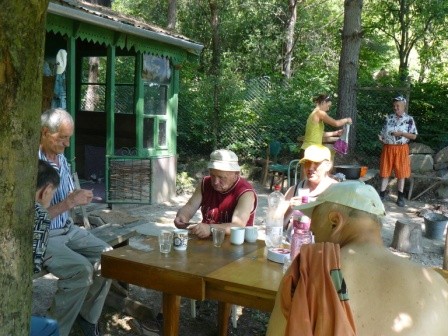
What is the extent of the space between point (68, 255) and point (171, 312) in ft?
2.79

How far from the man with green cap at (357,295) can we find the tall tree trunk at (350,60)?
876 cm

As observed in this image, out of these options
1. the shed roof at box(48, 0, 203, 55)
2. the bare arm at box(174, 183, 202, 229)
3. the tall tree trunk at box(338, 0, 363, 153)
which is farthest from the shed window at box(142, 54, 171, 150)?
the bare arm at box(174, 183, 202, 229)

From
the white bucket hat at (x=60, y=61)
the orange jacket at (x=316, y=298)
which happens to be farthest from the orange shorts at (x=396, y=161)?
the orange jacket at (x=316, y=298)

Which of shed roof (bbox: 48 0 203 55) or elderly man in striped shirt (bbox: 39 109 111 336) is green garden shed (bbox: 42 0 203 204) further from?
elderly man in striped shirt (bbox: 39 109 111 336)

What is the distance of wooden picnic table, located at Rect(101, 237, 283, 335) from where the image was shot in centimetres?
242

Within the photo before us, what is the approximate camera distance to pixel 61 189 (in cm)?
370

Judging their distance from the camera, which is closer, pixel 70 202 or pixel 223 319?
pixel 70 202

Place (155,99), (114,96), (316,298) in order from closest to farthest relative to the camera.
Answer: (316,298)
(114,96)
(155,99)

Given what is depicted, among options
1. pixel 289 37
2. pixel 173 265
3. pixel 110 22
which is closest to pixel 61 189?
pixel 173 265

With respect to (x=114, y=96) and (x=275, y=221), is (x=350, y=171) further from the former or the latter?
(x=275, y=221)

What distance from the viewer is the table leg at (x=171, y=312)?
2.85 metres

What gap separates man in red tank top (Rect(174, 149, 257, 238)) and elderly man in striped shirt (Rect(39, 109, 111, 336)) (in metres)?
0.70

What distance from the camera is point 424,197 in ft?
31.7

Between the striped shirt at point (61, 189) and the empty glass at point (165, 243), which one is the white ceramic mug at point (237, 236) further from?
the striped shirt at point (61, 189)
